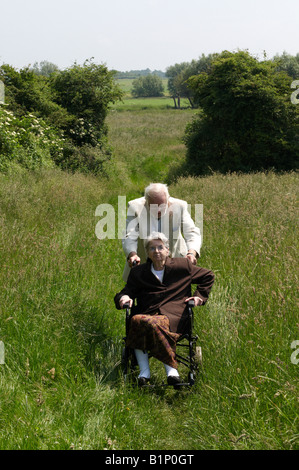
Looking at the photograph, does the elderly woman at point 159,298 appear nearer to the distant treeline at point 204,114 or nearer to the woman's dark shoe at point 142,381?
the woman's dark shoe at point 142,381

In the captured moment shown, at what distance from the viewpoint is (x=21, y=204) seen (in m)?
9.39

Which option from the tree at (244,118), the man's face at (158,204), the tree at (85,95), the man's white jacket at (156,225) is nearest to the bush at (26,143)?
the tree at (85,95)

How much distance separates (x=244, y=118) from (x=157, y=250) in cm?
1412

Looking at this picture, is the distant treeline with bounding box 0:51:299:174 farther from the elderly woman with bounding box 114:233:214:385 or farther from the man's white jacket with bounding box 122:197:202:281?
the elderly woman with bounding box 114:233:214:385

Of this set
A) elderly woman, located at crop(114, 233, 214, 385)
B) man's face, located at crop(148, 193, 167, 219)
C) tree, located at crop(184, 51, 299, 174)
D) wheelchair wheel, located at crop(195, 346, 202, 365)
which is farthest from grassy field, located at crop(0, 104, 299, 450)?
tree, located at crop(184, 51, 299, 174)

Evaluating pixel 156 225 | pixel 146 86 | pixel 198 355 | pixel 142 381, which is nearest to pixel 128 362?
pixel 142 381

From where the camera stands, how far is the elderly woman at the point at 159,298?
4.36 m

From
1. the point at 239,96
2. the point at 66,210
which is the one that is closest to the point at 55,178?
the point at 66,210

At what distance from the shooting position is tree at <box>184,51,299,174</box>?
55.8 feet

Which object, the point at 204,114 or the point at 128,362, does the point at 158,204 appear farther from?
the point at 204,114

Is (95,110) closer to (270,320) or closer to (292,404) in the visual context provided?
(270,320)

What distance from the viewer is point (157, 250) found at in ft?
15.4

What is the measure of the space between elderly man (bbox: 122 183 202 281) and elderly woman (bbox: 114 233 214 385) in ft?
1.18
